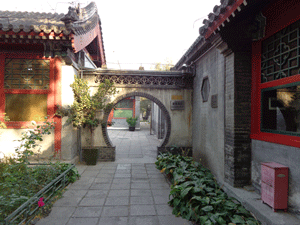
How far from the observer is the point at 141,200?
4.09 meters

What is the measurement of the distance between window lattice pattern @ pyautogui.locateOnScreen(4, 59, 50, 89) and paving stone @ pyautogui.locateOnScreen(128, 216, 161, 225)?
4753 millimetres

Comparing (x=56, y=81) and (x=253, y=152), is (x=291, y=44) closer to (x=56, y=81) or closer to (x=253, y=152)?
(x=253, y=152)

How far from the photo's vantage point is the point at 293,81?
9.51 ft

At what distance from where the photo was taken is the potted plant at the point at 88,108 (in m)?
6.40

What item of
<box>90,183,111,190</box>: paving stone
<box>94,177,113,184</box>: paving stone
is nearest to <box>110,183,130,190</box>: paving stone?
<box>90,183,111,190</box>: paving stone

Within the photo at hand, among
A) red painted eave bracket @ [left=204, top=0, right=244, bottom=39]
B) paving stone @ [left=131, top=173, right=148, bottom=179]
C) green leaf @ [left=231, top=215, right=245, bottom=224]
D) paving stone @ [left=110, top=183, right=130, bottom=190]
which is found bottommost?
paving stone @ [left=131, top=173, right=148, bottom=179]

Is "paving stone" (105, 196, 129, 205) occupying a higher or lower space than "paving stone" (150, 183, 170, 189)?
higher

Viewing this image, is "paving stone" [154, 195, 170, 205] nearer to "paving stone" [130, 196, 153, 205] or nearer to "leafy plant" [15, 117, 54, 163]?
"paving stone" [130, 196, 153, 205]

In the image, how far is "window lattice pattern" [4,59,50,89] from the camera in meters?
5.87

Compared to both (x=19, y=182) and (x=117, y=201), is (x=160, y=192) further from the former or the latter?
(x=19, y=182)

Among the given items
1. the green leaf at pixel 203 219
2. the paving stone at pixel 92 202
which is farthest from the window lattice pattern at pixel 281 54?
the paving stone at pixel 92 202

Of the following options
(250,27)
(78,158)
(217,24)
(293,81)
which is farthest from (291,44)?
(78,158)

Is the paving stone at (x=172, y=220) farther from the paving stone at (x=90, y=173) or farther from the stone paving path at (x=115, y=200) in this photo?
the paving stone at (x=90, y=173)

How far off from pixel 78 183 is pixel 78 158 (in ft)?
6.87
